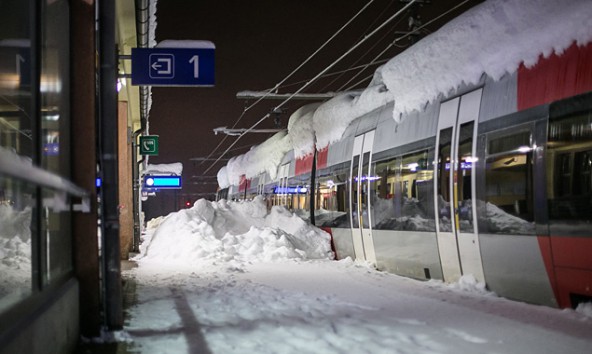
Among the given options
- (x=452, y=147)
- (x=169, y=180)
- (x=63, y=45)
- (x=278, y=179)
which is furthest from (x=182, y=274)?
(x=169, y=180)

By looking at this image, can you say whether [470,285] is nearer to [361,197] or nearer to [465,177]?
[465,177]

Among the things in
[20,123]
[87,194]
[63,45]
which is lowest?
[87,194]

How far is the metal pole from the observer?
260 inches

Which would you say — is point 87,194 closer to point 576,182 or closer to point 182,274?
point 576,182

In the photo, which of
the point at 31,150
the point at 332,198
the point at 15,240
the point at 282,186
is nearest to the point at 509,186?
the point at 31,150

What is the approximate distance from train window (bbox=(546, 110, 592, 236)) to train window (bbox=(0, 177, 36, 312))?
5.44m

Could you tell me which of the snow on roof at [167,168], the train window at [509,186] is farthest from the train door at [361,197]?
the snow on roof at [167,168]

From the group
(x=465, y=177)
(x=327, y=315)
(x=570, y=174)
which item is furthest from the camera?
(x=465, y=177)

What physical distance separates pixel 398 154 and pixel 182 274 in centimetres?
477

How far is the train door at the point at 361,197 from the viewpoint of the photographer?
12714mm

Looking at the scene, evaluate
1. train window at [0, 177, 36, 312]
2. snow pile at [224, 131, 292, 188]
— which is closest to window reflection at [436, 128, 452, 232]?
train window at [0, 177, 36, 312]

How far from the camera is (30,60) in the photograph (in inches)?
178

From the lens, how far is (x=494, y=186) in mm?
8117

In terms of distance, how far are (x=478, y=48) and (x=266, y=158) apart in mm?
15592
